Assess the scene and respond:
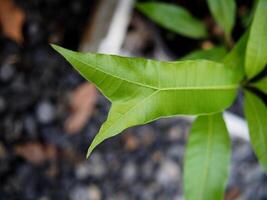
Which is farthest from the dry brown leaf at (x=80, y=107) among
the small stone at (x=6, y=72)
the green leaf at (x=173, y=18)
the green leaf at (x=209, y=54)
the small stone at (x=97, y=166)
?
the green leaf at (x=209, y=54)

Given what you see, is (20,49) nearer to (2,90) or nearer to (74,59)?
(2,90)

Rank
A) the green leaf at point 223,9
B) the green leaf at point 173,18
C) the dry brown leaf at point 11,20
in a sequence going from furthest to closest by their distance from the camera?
the dry brown leaf at point 11,20
the green leaf at point 173,18
the green leaf at point 223,9

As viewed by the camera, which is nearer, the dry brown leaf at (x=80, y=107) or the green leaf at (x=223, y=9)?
A: the green leaf at (x=223, y=9)

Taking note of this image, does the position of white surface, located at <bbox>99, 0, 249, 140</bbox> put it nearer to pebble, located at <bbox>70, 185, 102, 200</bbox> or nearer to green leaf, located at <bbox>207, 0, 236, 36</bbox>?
green leaf, located at <bbox>207, 0, 236, 36</bbox>

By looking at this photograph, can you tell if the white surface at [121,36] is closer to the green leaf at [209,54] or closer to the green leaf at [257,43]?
the green leaf at [209,54]

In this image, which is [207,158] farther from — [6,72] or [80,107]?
[6,72]

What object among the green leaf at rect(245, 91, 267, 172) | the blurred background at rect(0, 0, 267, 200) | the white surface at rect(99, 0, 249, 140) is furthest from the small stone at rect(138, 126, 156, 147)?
the green leaf at rect(245, 91, 267, 172)

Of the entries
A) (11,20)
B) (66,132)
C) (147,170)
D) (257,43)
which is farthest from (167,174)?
(257,43)
